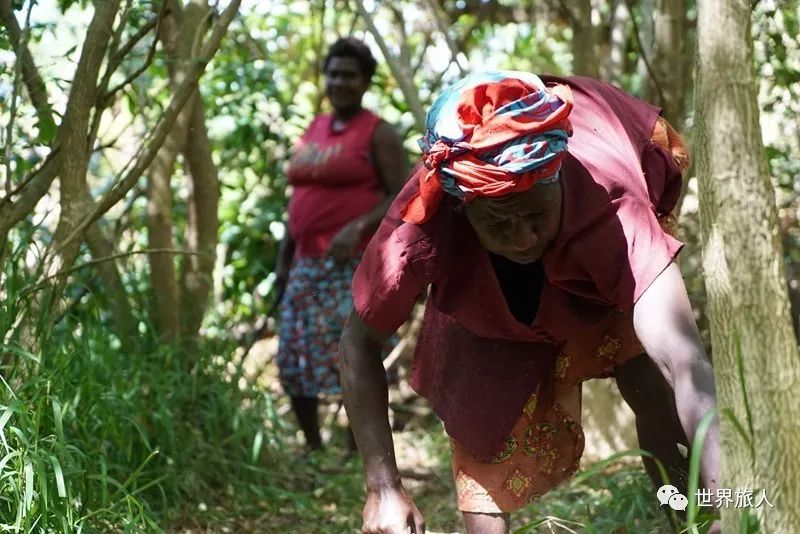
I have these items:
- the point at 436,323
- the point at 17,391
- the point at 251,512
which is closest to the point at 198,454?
the point at 251,512

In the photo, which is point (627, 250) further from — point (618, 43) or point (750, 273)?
point (618, 43)

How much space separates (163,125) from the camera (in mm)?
3502

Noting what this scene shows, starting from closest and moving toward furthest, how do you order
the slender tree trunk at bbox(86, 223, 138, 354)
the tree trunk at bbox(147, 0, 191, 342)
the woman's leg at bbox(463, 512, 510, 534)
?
1. the woman's leg at bbox(463, 512, 510, 534)
2. the slender tree trunk at bbox(86, 223, 138, 354)
3. the tree trunk at bbox(147, 0, 191, 342)

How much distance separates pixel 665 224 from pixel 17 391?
1.77 m

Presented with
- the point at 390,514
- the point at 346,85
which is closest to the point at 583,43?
the point at 346,85

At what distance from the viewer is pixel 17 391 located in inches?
126

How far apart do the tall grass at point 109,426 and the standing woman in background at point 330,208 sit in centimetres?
69

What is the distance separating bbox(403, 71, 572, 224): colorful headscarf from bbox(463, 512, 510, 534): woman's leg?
3.10 feet

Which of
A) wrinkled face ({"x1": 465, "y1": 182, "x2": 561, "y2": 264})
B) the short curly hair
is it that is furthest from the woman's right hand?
the short curly hair

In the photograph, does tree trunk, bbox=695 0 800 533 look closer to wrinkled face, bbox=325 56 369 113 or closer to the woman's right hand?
the woman's right hand

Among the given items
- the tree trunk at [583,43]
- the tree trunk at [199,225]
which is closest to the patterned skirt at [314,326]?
the tree trunk at [199,225]

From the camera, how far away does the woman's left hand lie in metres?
5.15

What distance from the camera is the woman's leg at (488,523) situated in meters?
2.98

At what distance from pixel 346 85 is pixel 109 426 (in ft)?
7.56
